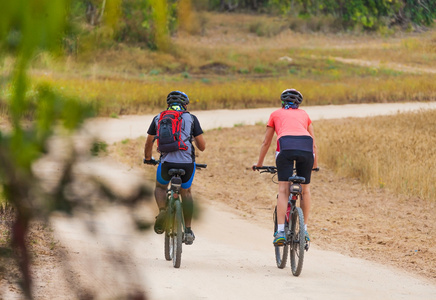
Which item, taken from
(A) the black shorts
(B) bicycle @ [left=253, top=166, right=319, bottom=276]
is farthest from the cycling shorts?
(A) the black shorts

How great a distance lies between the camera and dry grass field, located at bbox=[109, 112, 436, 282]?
27.6 ft

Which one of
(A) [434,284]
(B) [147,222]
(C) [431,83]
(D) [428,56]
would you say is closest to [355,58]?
(D) [428,56]

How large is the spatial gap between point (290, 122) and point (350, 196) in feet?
17.5

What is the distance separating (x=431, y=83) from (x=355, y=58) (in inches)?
706

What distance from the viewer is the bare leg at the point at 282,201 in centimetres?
672

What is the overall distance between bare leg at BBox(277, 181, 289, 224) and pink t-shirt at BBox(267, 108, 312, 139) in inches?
16.8

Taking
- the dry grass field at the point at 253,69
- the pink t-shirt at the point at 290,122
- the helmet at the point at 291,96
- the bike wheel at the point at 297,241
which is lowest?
the bike wheel at the point at 297,241

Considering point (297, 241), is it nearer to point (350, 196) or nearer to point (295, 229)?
point (295, 229)

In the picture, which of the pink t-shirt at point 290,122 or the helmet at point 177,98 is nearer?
the helmet at point 177,98

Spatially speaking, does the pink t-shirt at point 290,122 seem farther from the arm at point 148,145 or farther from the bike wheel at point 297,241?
the arm at point 148,145

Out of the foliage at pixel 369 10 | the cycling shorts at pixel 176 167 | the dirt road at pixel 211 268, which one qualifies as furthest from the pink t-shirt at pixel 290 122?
the foliage at pixel 369 10

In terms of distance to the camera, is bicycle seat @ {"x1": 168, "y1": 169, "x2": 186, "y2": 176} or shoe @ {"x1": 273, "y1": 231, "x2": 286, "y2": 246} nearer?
bicycle seat @ {"x1": 168, "y1": 169, "x2": 186, "y2": 176}

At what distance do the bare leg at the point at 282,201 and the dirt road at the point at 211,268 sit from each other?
0.50 m

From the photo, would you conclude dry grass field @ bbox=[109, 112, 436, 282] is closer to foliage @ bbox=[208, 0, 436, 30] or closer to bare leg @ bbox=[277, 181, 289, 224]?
bare leg @ bbox=[277, 181, 289, 224]
